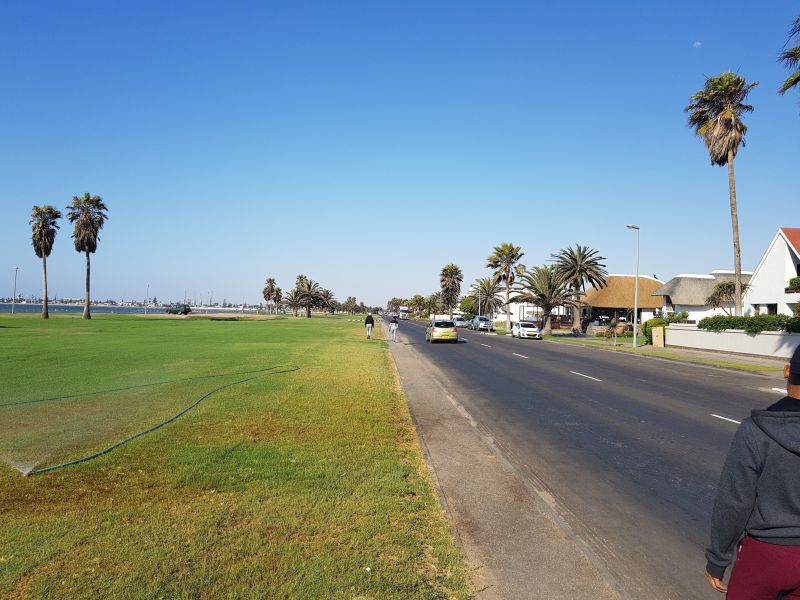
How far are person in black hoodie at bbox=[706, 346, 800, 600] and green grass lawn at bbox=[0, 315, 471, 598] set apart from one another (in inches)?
84.3

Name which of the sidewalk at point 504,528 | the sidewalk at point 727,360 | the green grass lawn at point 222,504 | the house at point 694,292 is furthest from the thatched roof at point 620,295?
the sidewalk at point 504,528

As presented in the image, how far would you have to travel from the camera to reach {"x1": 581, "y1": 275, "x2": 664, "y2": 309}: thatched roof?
73.1m

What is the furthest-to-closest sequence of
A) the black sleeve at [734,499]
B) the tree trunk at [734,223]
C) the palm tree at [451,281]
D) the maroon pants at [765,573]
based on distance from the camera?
the palm tree at [451,281] < the tree trunk at [734,223] < the black sleeve at [734,499] < the maroon pants at [765,573]

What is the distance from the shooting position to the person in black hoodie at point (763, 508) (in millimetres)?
2389

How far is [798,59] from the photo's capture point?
21891 mm

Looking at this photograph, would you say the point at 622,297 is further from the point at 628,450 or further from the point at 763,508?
the point at 763,508

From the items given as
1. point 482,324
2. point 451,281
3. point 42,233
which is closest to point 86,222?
point 42,233

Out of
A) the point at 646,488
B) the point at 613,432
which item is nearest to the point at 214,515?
the point at 646,488

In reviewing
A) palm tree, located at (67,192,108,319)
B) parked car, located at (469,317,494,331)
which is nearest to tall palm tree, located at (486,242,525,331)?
parked car, located at (469,317,494,331)

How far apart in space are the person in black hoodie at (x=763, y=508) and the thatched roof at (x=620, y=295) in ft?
243

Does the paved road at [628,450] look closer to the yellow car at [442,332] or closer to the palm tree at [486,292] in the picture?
the yellow car at [442,332]

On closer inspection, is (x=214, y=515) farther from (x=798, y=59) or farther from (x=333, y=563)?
(x=798, y=59)

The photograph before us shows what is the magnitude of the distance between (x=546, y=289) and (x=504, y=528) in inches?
2199

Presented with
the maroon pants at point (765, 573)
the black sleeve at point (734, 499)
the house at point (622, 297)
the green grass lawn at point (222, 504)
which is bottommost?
the green grass lawn at point (222, 504)
